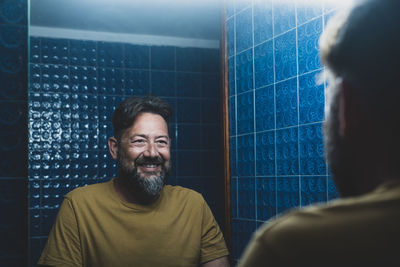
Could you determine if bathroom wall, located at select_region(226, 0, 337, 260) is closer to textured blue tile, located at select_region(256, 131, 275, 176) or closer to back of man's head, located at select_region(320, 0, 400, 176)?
textured blue tile, located at select_region(256, 131, 275, 176)

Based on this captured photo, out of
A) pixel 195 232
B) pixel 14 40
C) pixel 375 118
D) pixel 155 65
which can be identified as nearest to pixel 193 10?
pixel 155 65

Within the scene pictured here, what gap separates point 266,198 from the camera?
8.39 feet

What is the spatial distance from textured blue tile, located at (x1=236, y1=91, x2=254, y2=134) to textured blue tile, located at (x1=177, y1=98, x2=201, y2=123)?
60 cm

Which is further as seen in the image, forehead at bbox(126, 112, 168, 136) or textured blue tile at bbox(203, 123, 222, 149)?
textured blue tile at bbox(203, 123, 222, 149)

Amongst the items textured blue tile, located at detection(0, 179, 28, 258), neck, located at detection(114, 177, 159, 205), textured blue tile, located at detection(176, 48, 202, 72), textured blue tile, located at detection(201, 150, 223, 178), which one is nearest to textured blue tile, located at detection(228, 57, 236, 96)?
textured blue tile, located at detection(176, 48, 202, 72)

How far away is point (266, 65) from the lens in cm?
258

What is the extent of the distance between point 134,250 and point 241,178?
0.95 metres

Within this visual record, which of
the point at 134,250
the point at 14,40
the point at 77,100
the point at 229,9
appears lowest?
the point at 134,250

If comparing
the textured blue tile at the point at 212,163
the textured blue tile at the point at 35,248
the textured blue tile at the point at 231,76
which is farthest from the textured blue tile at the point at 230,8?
the textured blue tile at the point at 35,248

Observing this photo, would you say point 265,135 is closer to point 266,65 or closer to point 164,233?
point 266,65

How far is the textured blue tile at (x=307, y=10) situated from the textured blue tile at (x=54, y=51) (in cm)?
156

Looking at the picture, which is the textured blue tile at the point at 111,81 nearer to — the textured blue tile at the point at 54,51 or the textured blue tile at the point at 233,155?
the textured blue tile at the point at 54,51

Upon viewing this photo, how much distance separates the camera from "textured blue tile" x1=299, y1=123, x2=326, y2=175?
211 cm

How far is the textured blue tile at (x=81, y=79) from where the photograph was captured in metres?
3.11
